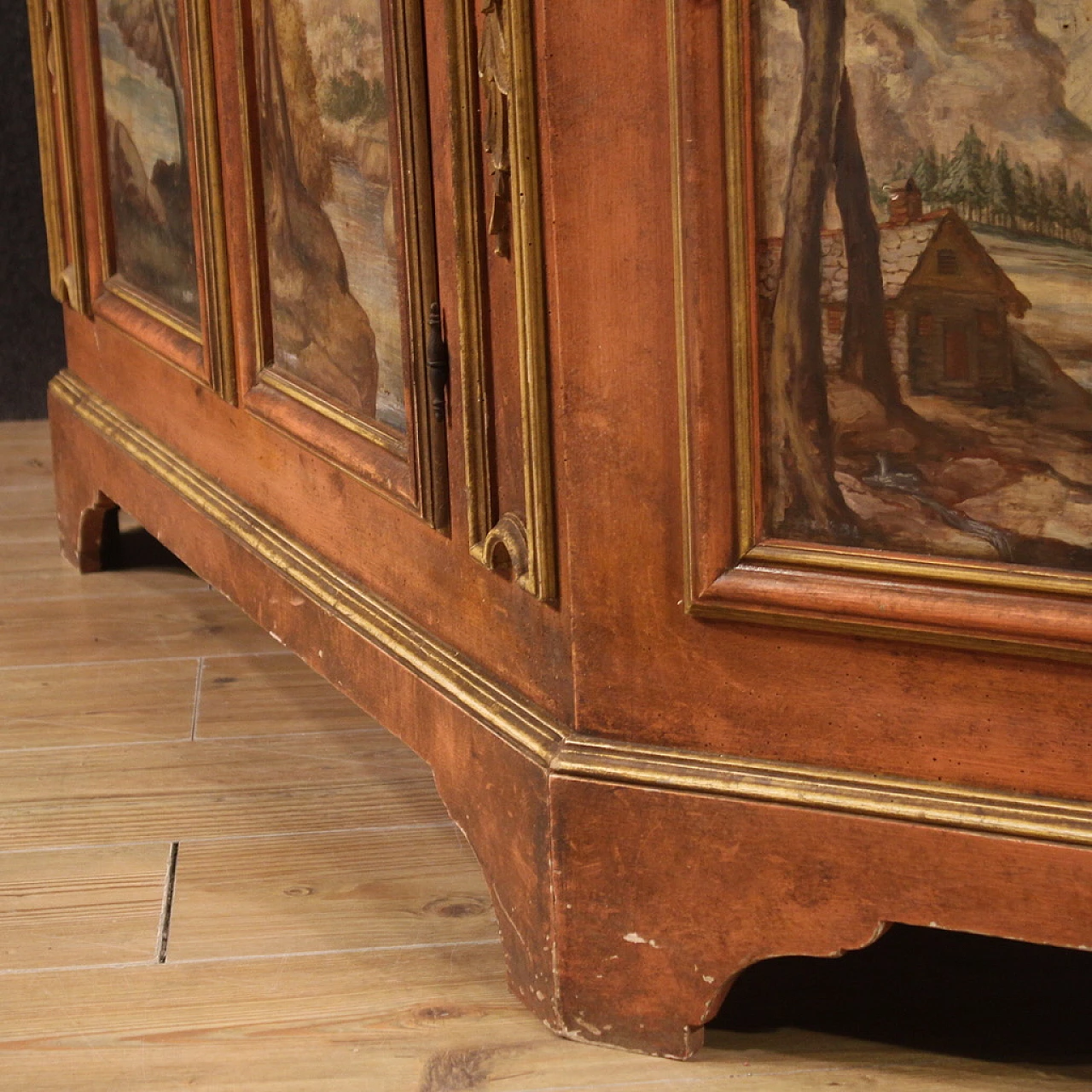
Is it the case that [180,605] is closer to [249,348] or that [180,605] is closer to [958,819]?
[249,348]

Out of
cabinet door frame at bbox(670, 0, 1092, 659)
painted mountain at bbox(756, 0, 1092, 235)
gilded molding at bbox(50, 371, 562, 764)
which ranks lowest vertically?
gilded molding at bbox(50, 371, 562, 764)

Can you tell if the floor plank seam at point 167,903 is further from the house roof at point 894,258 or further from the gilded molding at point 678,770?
the house roof at point 894,258

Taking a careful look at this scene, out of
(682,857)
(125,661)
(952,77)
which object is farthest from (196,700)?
(952,77)

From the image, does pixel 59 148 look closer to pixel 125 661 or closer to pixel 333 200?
pixel 125 661

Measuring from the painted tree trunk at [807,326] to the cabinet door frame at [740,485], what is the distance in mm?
15

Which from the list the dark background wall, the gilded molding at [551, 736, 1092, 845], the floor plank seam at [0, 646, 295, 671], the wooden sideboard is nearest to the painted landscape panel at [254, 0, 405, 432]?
the wooden sideboard

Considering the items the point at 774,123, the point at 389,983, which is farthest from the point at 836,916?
the point at 774,123

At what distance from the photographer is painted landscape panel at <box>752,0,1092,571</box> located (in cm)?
112

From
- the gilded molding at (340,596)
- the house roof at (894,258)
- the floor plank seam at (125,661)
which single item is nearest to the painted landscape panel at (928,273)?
the house roof at (894,258)

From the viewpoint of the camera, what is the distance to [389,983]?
152 centimetres

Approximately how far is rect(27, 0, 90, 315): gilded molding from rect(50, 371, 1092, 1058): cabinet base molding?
1042mm

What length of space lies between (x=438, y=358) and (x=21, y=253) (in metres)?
2.17

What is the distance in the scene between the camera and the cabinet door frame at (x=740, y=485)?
1189 mm

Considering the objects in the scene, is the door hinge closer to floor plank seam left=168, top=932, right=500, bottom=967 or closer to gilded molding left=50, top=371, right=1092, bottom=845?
gilded molding left=50, top=371, right=1092, bottom=845
